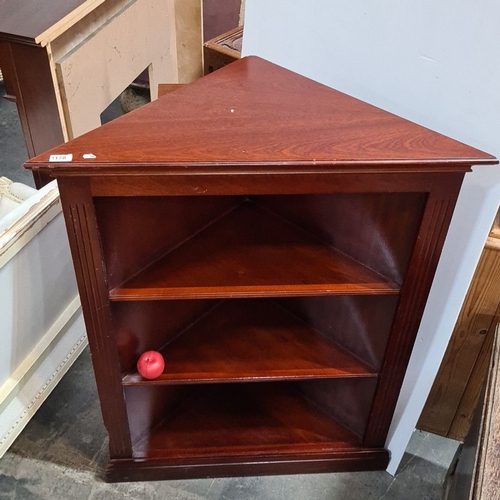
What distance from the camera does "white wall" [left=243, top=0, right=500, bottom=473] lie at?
0.99 m

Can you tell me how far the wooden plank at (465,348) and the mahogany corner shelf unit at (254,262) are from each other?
0.69 ft

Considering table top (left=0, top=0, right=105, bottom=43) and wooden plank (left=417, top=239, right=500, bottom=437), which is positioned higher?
table top (left=0, top=0, right=105, bottom=43)

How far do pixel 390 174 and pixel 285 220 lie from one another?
1.34 feet

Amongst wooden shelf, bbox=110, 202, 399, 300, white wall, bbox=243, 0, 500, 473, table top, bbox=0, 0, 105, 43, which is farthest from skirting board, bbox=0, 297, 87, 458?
white wall, bbox=243, 0, 500, 473

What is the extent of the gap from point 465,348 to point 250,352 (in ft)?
1.84

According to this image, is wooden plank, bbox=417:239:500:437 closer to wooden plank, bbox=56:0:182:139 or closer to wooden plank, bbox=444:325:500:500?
wooden plank, bbox=444:325:500:500

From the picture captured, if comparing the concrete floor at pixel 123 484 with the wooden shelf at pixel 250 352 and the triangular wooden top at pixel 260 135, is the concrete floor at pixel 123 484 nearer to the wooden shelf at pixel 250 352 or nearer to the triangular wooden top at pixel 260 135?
the wooden shelf at pixel 250 352

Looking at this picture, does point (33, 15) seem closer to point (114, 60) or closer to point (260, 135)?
point (114, 60)

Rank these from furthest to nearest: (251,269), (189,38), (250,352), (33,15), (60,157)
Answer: (189,38)
(33,15)
(250,352)
(251,269)
(60,157)

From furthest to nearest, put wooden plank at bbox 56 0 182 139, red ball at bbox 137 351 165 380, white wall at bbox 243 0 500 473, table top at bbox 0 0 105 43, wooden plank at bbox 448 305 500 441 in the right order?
wooden plank at bbox 56 0 182 139, table top at bbox 0 0 105 43, wooden plank at bbox 448 305 500 441, red ball at bbox 137 351 165 380, white wall at bbox 243 0 500 473

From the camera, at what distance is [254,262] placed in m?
1.21

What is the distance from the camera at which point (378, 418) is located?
143 cm

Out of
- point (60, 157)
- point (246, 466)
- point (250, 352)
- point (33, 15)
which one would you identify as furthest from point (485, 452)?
point (33, 15)

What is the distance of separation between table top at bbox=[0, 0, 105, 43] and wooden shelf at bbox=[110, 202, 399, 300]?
3.10ft
